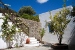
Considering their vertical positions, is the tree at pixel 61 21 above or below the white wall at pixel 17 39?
above

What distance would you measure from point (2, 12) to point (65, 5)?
20.2 feet

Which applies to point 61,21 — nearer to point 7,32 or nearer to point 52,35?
point 52,35

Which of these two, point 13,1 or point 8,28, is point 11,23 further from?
point 13,1

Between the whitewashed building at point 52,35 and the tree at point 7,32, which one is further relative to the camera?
the whitewashed building at point 52,35

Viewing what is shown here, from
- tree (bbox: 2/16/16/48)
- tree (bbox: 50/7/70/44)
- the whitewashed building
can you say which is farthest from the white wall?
tree (bbox: 50/7/70/44)

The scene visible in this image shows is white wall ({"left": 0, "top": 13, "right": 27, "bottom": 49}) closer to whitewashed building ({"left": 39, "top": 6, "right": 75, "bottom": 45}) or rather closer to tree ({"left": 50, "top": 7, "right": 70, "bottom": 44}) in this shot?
whitewashed building ({"left": 39, "top": 6, "right": 75, "bottom": 45})

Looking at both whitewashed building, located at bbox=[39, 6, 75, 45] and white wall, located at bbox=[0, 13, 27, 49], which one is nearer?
white wall, located at bbox=[0, 13, 27, 49]

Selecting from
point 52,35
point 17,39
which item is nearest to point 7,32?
point 17,39

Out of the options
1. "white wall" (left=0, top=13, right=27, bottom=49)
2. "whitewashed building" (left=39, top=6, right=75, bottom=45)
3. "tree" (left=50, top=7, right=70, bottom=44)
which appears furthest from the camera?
"whitewashed building" (left=39, top=6, right=75, bottom=45)

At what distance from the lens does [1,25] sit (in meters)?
11.1

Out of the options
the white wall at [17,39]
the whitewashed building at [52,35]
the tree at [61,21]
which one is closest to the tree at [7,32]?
the white wall at [17,39]

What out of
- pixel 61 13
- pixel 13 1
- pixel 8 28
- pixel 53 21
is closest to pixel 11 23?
pixel 8 28

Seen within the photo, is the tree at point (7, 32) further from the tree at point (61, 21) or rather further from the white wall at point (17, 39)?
the tree at point (61, 21)

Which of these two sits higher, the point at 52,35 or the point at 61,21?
the point at 61,21
